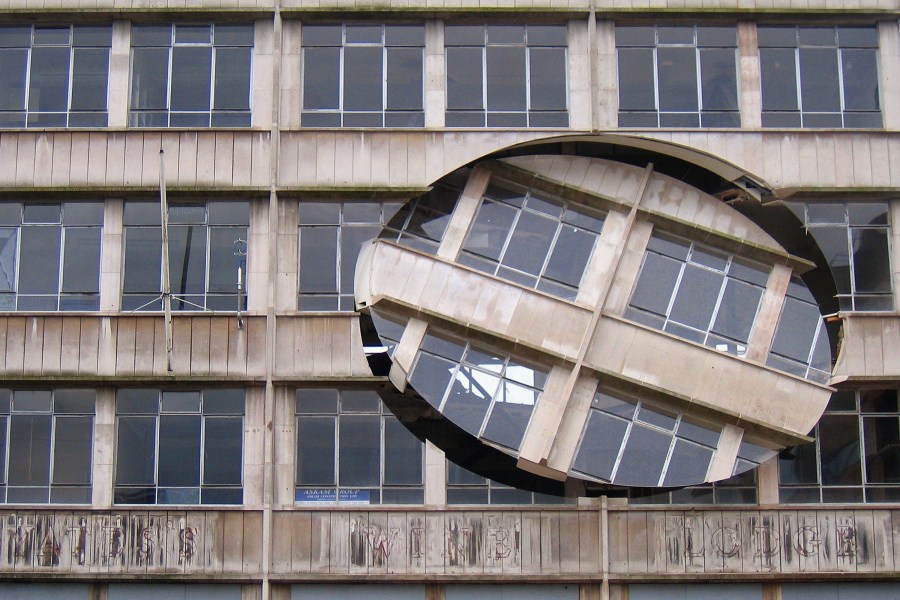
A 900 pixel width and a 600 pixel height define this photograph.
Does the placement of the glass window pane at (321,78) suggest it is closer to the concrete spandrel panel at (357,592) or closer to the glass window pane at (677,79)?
the glass window pane at (677,79)

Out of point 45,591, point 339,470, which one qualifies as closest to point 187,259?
point 339,470

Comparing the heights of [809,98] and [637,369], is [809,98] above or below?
above

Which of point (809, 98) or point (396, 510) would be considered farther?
point (809, 98)

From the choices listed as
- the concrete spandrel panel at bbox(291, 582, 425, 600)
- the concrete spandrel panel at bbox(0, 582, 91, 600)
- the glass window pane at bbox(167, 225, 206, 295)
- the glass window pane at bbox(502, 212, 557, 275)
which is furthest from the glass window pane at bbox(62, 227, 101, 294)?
the glass window pane at bbox(502, 212, 557, 275)

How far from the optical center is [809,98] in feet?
110

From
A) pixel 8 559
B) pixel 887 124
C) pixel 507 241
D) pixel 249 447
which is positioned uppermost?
pixel 887 124

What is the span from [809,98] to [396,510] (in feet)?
44.7

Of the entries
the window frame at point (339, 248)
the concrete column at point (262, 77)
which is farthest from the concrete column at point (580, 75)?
the concrete column at point (262, 77)

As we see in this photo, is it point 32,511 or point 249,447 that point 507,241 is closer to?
point 249,447

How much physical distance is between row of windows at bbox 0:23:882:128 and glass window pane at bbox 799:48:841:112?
24 mm

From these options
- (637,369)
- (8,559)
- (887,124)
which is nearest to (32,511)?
(8,559)

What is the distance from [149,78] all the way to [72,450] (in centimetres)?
890

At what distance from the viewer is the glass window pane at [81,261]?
3278 centimetres

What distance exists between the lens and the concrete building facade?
102 ft
